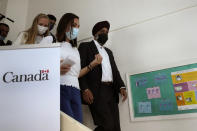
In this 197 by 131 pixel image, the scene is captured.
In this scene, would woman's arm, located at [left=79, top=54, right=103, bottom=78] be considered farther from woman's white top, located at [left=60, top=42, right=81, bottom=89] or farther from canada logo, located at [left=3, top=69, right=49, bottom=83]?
canada logo, located at [left=3, top=69, right=49, bottom=83]

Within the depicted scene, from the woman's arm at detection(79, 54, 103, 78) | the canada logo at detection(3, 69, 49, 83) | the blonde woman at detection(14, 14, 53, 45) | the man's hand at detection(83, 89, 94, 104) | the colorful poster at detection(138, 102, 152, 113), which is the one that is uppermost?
the blonde woman at detection(14, 14, 53, 45)

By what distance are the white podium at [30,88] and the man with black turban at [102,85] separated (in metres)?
1.06

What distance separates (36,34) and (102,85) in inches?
30.3

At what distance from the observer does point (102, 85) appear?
189 cm

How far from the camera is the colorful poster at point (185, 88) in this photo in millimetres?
1795

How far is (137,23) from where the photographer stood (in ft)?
7.50

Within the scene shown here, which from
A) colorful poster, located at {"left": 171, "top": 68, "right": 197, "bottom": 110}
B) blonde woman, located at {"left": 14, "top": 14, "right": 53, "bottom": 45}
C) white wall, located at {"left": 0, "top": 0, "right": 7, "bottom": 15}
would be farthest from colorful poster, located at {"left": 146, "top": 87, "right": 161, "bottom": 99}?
white wall, located at {"left": 0, "top": 0, "right": 7, "bottom": 15}

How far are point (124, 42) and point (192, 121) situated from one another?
1083mm

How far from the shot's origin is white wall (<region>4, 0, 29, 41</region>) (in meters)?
2.93

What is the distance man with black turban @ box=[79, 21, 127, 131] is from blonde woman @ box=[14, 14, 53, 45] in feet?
1.59

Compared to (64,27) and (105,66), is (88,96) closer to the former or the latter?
(105,66)

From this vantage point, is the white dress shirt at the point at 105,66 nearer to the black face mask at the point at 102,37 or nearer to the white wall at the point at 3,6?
the black face mask at the point at 102,37

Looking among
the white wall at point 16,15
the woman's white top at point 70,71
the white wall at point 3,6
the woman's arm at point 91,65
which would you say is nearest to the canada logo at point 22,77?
the woman's white top at point 70,71

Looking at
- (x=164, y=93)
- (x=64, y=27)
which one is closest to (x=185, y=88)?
(x=164, y=93)
